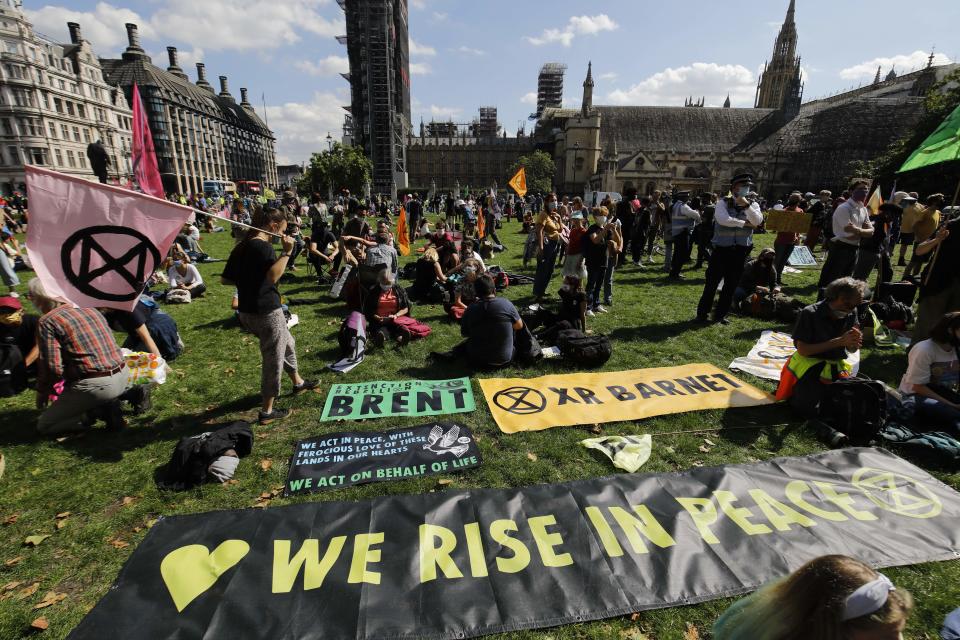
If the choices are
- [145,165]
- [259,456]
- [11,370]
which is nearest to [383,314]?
[259,456]

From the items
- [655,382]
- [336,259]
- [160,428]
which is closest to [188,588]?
[160,428]

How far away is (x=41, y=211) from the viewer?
12.4 ft

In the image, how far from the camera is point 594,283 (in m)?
9.82

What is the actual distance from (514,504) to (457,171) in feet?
403

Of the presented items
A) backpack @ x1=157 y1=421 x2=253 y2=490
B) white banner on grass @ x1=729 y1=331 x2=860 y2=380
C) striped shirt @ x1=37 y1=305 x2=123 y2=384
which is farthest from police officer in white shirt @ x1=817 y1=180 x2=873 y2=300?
striped shirt @ x1=37 y1=305 x2=123 y2=384

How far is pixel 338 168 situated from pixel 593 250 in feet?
182

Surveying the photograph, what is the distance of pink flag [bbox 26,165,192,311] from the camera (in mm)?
3828

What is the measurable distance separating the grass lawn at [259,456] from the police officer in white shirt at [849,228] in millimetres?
1953

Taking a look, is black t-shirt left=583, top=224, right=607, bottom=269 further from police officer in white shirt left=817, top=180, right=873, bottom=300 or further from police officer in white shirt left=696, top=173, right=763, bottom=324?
police officer in white shirt left=817, top=180, right=873, bottom=300

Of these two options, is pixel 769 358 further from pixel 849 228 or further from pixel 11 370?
pixel 11 370

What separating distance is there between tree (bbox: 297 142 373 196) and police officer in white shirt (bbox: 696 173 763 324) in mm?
56303

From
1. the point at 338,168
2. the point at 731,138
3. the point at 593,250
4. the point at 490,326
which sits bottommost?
the point at 490,326

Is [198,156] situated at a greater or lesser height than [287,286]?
greater

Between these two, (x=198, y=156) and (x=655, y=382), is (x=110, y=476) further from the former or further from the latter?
(x=198, y=156)
